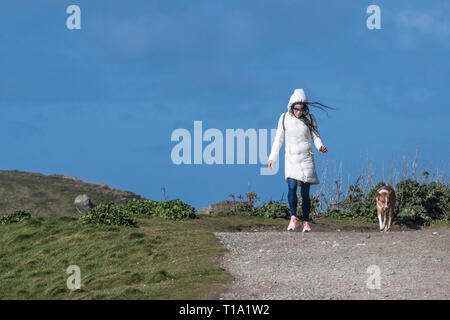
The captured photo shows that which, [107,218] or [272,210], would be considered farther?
[272,210]

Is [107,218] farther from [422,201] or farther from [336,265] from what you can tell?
[422,201]

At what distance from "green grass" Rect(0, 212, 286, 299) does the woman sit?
2.36 meters

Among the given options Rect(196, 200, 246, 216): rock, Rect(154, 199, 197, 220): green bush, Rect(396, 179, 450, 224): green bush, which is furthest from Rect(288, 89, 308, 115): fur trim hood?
Rect(196, 200, 246, 216): rock

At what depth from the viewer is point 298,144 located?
14445mm

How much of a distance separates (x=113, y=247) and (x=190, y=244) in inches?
65.2

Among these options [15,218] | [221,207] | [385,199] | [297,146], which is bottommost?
[15,218]

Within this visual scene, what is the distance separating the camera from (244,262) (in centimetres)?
1078

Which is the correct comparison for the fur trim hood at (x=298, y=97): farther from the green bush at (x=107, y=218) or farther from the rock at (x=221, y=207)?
the rock at (x=221, y=207)

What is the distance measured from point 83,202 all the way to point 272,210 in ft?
37.0

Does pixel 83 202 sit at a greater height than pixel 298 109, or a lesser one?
lesser

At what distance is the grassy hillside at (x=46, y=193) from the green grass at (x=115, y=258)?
9.80m

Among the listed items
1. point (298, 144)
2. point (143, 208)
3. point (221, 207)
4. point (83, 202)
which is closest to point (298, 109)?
point (298, 144)
